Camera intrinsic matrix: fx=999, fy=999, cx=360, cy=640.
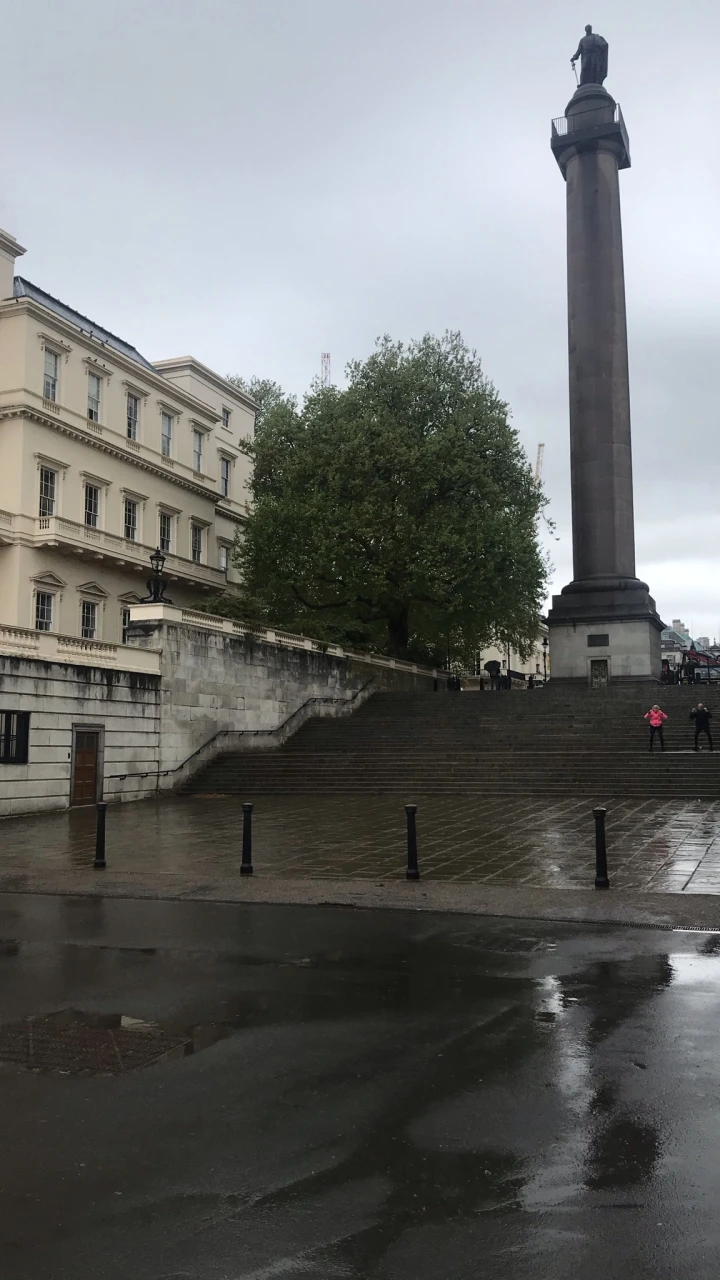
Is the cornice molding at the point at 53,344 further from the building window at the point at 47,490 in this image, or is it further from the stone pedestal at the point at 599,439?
the stone pedestal at the point at 599,439

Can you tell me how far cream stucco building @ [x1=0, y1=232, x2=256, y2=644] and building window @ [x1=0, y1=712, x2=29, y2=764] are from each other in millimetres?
14555

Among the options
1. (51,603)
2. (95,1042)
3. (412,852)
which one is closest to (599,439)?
(51,603)

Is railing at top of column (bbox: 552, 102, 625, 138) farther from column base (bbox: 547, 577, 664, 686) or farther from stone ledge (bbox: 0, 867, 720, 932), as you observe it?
stone ledge (bbox: 0, 867, 720, 932)

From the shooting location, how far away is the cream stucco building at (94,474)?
121ft

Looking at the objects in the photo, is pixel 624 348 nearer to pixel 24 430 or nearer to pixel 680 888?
pixel 24 430

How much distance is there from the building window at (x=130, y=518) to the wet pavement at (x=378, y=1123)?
119 ft

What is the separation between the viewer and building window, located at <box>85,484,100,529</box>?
4053 cm

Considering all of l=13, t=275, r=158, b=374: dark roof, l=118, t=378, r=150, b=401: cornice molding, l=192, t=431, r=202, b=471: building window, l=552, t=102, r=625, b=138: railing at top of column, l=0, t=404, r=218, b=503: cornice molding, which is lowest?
l=0, t=404, r=218, b=503: cornice molding

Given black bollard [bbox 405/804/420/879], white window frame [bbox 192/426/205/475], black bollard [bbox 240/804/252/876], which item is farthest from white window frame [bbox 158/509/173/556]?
black bollard [bbox 405/804/420/879]

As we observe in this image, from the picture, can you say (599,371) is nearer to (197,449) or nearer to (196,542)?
(197,449)

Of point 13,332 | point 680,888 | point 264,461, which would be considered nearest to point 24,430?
point 13,332

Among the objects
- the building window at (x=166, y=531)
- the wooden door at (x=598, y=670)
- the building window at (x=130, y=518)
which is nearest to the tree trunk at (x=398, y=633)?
the wooden door at (x=598, y=670)

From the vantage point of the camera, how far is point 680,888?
36.2ft

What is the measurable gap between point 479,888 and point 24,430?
30.9 meters
